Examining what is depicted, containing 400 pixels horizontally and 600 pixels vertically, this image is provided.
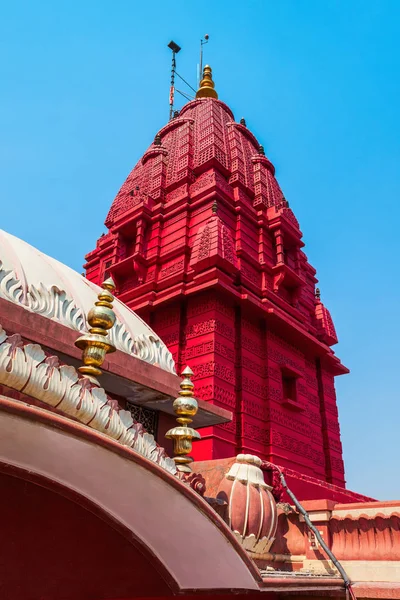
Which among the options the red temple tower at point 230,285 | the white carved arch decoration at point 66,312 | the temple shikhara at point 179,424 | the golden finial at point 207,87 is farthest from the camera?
the golden finial at point 207,87

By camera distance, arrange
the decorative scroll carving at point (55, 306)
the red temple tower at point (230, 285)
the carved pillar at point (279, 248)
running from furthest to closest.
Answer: the carved pillar at point (279, 248) < the red temple tower at point (230, 285) < the decorative scroll carving at point (55, 306)

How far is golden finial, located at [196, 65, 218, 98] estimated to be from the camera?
17438mm

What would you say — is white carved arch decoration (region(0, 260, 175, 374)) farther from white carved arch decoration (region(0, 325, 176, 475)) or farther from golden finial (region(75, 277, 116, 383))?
white carved arch decoration (region(0, 325, 176, 475))

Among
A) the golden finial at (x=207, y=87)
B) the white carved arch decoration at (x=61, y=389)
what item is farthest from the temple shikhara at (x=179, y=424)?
the golden finial at (x=207, y=87)

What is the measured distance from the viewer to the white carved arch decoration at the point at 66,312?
12.6 feet

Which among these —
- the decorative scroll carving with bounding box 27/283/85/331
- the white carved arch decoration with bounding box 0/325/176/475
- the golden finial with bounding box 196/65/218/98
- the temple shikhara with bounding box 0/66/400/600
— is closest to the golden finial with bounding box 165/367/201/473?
the temple shikhara with bounding box 0/66/400/600

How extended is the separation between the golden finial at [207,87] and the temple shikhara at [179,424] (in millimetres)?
5324

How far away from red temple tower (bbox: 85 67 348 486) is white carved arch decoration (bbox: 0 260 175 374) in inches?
152

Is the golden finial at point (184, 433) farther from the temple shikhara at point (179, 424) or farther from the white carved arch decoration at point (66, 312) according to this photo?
the white carved arch decoration at point (66, 312)

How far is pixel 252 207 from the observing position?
43.3 feet

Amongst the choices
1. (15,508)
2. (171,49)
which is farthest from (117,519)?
(171,49)

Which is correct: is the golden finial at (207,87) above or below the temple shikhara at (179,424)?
above

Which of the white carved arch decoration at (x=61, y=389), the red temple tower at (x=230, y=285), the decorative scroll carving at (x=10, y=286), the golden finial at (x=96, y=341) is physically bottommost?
the white carved arch decoration at (x=61, y=389)

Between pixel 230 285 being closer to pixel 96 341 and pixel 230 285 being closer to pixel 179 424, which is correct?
pixel 179 424
